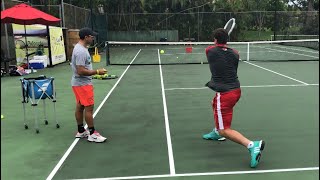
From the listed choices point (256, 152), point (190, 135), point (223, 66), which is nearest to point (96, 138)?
point (190, 135)

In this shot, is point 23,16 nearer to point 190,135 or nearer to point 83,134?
point 83,134

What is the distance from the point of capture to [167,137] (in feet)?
20.0

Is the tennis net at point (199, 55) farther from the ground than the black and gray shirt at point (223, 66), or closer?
closer

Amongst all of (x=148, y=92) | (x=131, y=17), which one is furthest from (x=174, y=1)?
(x=148, y=92)

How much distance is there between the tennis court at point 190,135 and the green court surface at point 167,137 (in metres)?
0.01

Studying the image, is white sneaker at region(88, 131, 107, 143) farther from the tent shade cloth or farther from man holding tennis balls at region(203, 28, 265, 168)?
the tent shade cloth

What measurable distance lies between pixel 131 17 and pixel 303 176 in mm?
31714

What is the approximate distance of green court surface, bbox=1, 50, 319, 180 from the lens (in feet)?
15.3

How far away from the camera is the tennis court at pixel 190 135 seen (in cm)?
466

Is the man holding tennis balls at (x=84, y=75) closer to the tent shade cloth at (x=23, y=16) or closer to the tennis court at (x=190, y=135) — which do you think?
the tennis court at (x=190, y=135)

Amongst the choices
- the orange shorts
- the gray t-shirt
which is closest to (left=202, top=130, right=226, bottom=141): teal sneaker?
the orange shorts

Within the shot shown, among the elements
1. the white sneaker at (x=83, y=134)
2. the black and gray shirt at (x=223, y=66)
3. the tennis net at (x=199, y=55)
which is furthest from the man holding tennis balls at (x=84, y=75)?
the tennis net at (x=199, y=55)

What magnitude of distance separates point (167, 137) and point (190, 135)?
1.27 feet

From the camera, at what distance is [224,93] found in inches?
186
